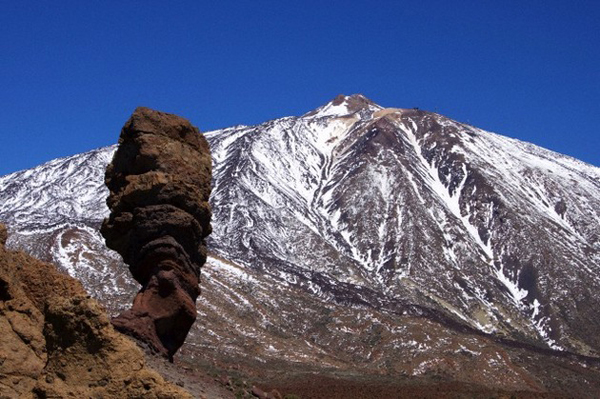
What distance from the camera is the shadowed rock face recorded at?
22016 mm

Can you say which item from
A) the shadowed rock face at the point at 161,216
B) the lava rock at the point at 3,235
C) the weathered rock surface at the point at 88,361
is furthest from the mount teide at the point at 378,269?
the weathered rock surface at the point at 88,361

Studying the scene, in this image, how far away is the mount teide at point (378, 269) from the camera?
8138cm

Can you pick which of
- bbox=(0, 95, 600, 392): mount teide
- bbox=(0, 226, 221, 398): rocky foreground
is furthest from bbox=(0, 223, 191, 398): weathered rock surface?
bbox=(0, 95, 600, 392): mount teide

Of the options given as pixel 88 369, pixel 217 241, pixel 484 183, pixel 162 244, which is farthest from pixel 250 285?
pixel 484 183

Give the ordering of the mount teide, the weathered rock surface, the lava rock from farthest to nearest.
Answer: the mount teide
the lava rock
the weathered rock surface

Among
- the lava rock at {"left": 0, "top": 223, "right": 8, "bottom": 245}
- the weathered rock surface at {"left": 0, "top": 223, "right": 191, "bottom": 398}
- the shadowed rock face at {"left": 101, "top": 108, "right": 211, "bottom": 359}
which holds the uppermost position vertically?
the shadowed rock face at {"left": 101, "top": 108, "right": 211, "bottom": 359}

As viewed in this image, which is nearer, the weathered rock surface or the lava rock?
the weathered rock surface

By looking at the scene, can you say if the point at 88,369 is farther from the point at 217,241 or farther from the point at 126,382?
the point at 217,241

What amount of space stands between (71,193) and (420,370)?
412 ft

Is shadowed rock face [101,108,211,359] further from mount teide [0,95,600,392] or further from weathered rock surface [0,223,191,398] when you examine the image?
mount teide [0,95,600,392]

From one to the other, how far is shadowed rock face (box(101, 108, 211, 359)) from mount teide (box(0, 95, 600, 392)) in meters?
37.4

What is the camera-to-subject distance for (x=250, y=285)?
101 m

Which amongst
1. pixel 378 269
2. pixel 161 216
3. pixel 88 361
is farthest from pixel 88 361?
pixel 378 269

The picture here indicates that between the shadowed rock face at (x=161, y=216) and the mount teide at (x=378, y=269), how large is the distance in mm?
37438
